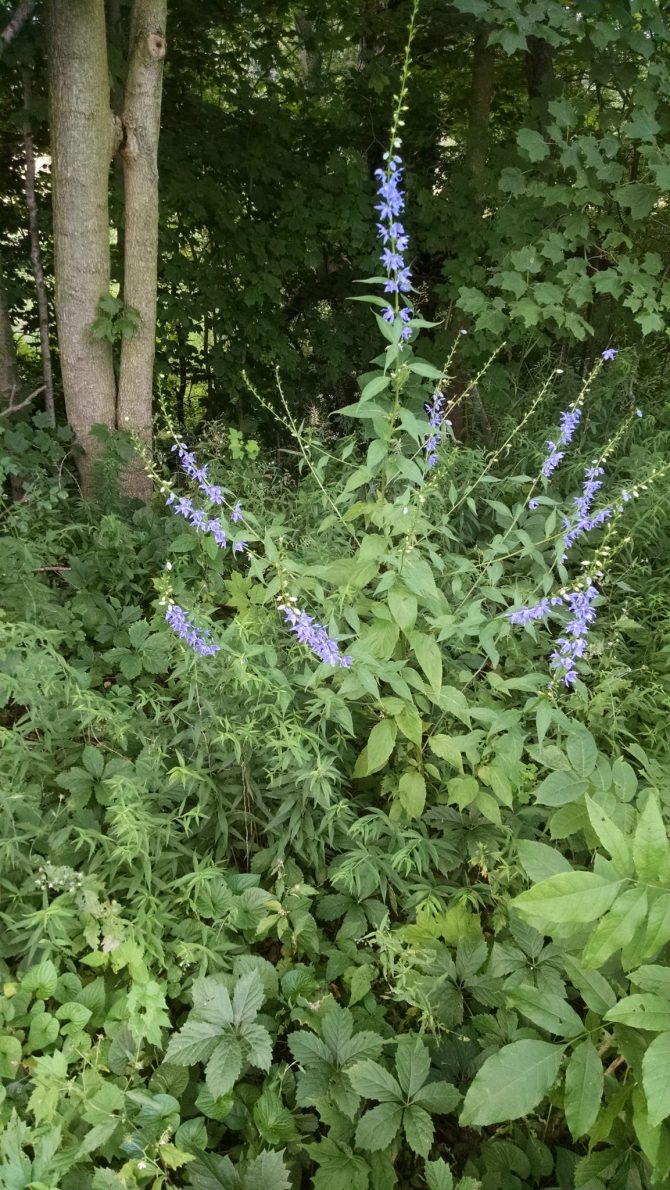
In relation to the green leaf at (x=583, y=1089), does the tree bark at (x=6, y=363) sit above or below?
above

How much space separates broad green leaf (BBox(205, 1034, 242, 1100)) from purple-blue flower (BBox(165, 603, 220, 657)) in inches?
43.5

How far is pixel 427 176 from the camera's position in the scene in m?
6.13

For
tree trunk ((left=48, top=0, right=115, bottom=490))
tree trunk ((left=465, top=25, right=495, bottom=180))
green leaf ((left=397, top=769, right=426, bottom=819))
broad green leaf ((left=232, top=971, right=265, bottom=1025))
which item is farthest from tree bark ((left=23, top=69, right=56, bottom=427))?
broad green leaf ((left=232, top=971, right=265, bottom=1025))

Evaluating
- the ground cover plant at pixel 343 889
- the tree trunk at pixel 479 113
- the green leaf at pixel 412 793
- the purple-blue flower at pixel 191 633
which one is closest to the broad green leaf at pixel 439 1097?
the ground cover plant at pixel 343 889

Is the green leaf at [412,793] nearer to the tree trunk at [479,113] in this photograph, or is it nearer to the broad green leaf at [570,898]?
the broad green leaf at [570,898]

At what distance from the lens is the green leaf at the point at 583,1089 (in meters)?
1.17

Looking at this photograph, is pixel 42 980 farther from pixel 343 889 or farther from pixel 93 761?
pixel 343 889

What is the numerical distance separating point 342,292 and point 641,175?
259 cm

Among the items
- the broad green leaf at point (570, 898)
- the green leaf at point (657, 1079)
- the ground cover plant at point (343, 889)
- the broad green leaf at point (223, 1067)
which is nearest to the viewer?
the green leaf at point (657, 1079)

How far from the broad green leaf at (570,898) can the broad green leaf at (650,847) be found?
50 millimetres

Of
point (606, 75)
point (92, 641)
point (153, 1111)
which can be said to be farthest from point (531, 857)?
point (606, 75)

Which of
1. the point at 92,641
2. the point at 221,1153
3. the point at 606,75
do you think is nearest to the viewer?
the point at 221,1153

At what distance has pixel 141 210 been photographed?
380 centimetres

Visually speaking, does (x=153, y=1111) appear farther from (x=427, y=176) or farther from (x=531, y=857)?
(x=427, y=176)
